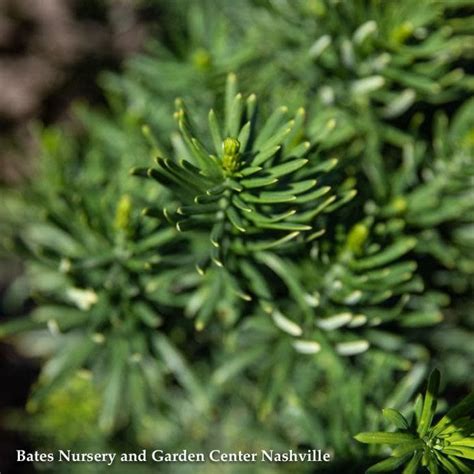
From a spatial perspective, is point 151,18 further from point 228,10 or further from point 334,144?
point 334,144

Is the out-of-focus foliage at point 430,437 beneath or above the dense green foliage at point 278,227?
beneath

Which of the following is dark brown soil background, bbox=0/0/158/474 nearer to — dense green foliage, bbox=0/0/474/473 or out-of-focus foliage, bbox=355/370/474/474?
dense green foliage, bbox=0/0/474/473

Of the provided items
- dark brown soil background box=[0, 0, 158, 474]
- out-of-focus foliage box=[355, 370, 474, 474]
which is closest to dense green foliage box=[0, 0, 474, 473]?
out-of-focus foliage box=[355, 370, 474, 474]

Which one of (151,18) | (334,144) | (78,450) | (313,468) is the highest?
(151,18)

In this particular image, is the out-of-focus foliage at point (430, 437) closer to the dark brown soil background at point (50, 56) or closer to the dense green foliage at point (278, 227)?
→ the dense green foliage at point (278, 227)

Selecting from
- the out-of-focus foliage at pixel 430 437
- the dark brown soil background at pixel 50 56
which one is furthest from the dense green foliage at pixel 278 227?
the dark brown soil background at pixel 50 56

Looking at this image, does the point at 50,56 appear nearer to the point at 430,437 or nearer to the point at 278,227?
the point at 278,227

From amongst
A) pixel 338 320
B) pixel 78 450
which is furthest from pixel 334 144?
pixel 78 450
